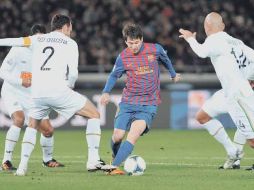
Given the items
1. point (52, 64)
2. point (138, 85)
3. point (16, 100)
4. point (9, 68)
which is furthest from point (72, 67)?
point (16, 100)

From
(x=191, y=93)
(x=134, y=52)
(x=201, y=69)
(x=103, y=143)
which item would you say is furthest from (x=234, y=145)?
(x=201, y=69)

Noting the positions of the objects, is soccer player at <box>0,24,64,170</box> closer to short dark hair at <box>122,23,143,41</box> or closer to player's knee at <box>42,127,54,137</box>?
player's knee at <box>42,127,54,137</box>

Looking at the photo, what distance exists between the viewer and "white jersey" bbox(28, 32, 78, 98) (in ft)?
38.0

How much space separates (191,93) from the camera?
73.4 ft

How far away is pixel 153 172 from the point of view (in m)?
12.2

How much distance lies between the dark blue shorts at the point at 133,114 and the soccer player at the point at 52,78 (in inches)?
21.2

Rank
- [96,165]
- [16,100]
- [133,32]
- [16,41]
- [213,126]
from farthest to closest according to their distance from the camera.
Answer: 1. [16,100]
2. [213,126]
3. [96,165]
4. [133,32]
5. [16,41]

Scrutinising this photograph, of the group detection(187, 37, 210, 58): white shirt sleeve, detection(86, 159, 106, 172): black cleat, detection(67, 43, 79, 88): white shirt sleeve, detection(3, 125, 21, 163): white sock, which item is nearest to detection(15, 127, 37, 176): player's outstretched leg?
detection(67, 43, 79, 88): white shirt sleeve

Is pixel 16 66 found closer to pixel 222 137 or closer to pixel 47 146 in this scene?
pixel 47 146

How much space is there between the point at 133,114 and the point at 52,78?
1277 millimetres

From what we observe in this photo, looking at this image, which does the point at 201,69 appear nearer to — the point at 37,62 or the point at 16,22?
the point at 16,22

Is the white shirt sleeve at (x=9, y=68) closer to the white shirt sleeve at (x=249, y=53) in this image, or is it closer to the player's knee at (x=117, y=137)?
the player's knee at (x=117, y=137)

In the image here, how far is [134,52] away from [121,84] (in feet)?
38.0

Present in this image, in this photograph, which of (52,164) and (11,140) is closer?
(11,140)
